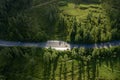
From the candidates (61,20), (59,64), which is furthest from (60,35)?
(59,64)

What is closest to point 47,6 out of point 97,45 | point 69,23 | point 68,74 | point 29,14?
point 29,14

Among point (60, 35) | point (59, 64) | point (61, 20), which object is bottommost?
point (59, 64)

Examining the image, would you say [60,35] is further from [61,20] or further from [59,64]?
[59,64]

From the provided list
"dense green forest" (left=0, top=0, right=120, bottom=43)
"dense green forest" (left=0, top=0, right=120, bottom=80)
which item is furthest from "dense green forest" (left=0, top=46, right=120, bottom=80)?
"dense green forest" (left=0, top=0, right=120, bottom=43)

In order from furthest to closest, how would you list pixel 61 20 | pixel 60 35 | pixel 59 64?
pixel 61 20 → pixel 60 35 → pixel 59 64

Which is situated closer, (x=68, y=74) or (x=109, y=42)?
(x=68, y=74)

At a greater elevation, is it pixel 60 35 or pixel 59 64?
pixel 60 35

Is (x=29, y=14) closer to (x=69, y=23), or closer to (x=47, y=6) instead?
(x=47, y=6)
